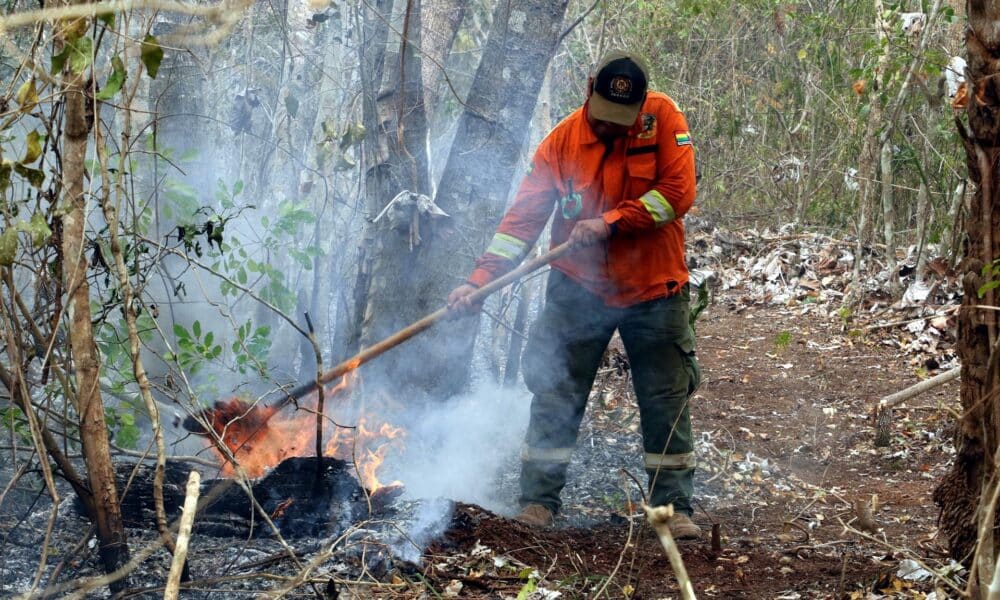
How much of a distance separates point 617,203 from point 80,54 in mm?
2719

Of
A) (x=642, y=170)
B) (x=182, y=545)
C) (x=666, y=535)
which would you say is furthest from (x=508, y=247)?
(x=666, y=535)

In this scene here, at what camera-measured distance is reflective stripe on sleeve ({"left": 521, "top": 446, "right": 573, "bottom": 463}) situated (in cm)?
491

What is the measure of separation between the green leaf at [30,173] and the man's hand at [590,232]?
246 centimetres

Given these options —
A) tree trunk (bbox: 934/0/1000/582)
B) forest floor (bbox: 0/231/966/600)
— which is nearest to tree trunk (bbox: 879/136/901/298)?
forest floor (bbox: 0/231/966/600)

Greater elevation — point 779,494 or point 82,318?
point 82,318

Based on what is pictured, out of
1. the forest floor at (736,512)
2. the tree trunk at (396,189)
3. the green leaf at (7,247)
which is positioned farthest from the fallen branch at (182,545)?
the tree trunk at (396,189)

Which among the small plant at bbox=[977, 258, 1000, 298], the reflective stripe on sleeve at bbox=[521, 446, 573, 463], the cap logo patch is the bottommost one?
the reflective stripe on sleeve at bbox=[521, 446, 573, 463]

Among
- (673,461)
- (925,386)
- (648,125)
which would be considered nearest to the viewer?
(925,386)


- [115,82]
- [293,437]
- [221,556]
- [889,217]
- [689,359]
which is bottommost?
[221,556]

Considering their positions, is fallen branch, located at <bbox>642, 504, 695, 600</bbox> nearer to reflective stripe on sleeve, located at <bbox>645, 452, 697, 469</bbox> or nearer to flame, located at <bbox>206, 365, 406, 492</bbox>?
flame, located at <bbox>206, 365, 406, 492</bbox>

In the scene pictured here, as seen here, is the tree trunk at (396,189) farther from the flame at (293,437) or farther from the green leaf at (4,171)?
the green leaf at (4,171)

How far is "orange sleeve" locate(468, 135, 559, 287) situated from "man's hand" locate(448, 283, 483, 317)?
6cm

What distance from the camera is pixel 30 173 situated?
279 centimetres

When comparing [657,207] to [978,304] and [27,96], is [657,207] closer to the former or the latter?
[978,304]
